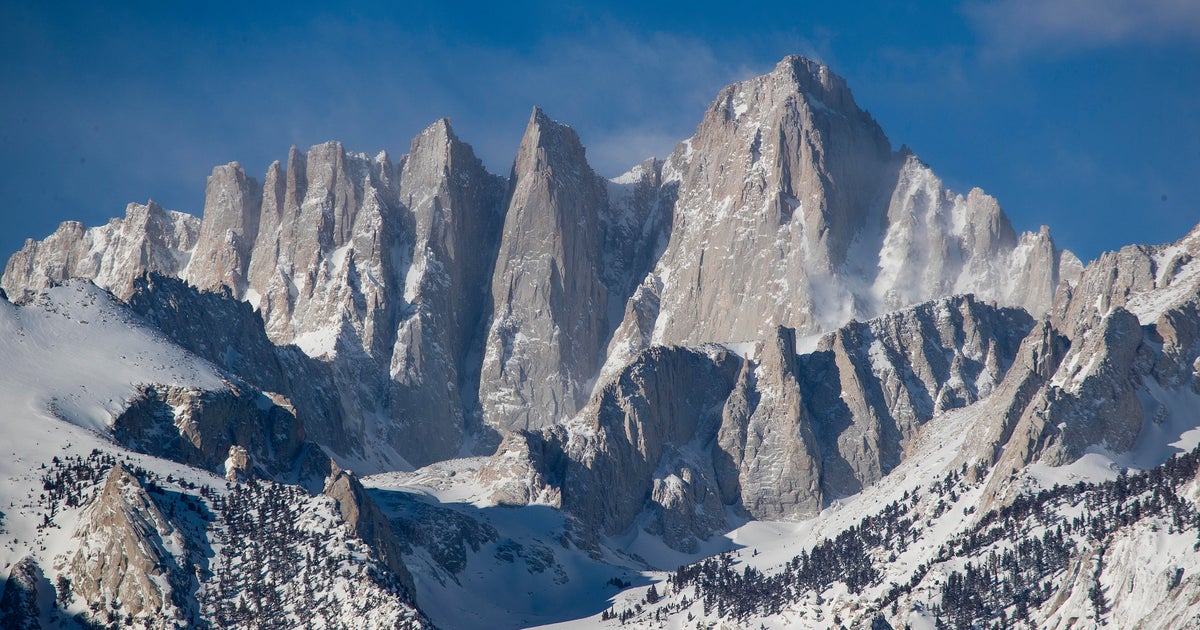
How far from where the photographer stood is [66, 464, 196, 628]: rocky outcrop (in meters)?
188

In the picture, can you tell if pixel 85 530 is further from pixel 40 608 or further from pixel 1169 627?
pixel 1169 627

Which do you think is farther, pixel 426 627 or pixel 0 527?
pixel 0 527

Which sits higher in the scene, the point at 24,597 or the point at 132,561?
the point at 132,561

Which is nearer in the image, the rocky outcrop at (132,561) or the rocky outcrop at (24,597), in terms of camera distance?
the rocky outcrop at (24,597)

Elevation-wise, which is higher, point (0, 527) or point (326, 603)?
point (0, 527)

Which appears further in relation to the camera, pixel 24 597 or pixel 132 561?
pixel 132 561

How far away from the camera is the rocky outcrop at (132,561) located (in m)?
188

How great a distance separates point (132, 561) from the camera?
627ft

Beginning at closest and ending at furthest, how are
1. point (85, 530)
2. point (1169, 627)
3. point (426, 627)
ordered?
point (1169, 627), point (426, 627), point (85, 530)

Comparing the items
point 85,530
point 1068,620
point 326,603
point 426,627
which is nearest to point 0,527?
point 85,530

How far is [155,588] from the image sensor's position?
18862cm

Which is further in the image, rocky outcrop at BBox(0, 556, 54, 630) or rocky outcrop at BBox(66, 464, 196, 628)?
rocky outcrop at BBox(66, 464, 196, 628)

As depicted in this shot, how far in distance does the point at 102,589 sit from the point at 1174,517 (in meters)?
118

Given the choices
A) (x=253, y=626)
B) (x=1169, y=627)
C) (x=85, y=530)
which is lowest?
(x=1169, y=627)
